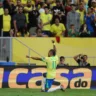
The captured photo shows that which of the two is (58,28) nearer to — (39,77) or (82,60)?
(82,60)

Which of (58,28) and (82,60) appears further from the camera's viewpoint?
(58,28)

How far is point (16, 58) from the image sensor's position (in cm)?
2105

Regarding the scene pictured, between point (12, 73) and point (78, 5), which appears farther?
point (78, 5)

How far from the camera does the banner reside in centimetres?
1869

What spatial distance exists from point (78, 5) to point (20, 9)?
10.0ft

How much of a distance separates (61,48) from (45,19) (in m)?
1.62

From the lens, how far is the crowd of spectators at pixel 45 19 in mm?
20906

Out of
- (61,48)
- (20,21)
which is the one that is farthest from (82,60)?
(20,21)

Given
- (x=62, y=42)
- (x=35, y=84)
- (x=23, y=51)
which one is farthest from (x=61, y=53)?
(x=35, y=84)

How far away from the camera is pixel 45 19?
70.3 feet

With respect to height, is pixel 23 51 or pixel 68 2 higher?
pixel 68 2

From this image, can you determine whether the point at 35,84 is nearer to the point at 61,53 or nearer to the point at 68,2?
the point at 61,53

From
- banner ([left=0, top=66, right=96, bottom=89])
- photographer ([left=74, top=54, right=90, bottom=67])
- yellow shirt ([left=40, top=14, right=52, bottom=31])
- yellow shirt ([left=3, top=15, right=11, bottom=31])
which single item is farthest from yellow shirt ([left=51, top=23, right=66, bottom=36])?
banner ([left=0, top=66, right=96, bottom=89])

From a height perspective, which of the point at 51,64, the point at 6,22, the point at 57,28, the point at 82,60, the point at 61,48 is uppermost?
the point at 6,22
